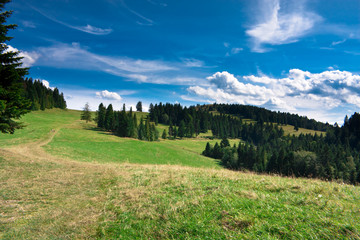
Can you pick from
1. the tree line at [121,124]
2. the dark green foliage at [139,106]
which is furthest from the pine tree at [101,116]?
the dark green foliage at [139,106]

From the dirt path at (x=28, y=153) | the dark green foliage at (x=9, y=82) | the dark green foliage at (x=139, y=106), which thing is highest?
the dark green foliage at (x=139, y=106)

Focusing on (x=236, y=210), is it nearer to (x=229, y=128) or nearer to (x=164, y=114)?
(x=164, y=114)

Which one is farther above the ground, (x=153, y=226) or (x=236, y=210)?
(x=236, y=210)

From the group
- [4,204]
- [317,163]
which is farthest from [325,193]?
[317,163]

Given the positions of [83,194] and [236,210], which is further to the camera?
[83,194]

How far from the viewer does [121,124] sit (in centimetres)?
8075

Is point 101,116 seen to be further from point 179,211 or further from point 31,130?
point 179,211

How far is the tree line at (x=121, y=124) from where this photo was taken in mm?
80562

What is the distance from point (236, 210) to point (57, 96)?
167611 millimetres

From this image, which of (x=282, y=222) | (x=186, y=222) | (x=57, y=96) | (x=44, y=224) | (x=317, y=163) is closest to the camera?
(x=282, y=222)

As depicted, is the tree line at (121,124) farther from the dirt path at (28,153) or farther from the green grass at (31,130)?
the dirt path at (28,153)

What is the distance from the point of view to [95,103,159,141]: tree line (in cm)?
8056

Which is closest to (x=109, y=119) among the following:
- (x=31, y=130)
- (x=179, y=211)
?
(x=31, y=130)

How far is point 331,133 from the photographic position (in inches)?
6781
